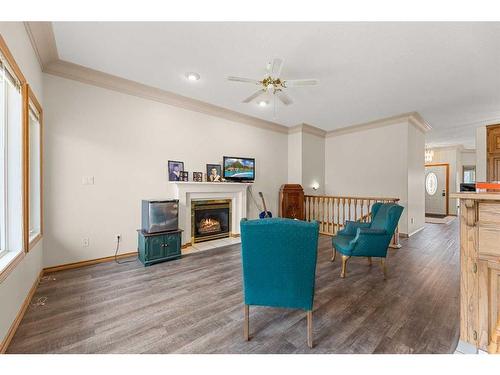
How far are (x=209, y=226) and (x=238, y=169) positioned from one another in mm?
1399

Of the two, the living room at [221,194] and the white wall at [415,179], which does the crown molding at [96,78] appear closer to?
the living room at [221,194]

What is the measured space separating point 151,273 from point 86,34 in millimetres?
2889

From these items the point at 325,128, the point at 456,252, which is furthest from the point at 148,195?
the point at 456,252

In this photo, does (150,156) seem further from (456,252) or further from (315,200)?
(456,252)

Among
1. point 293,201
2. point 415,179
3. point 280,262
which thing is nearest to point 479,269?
point 280,262

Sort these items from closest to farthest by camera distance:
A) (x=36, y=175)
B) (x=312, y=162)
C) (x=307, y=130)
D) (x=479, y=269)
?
(x=479, y=269)
(x=36, y=175)
(x=307, y=130)
(x=312, y=162)

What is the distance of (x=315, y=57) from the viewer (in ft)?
8.66

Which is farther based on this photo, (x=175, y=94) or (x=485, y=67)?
(x=175, y=94)

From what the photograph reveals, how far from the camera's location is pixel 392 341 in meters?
1.53

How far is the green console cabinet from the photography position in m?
3.01

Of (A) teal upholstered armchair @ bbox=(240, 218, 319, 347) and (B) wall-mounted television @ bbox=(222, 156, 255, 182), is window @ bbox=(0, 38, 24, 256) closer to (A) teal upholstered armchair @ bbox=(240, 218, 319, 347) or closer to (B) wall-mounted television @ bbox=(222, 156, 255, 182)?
(A) teal upholstered armchair @ bbox=(240, 218, 319, 347)

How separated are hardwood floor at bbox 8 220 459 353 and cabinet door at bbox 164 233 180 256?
29 cm

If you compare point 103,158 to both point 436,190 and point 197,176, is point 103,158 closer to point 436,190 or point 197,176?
point 197,176

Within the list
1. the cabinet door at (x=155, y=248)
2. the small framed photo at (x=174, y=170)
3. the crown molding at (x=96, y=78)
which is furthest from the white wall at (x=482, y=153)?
the cabinet door at (x=155, y=248)
